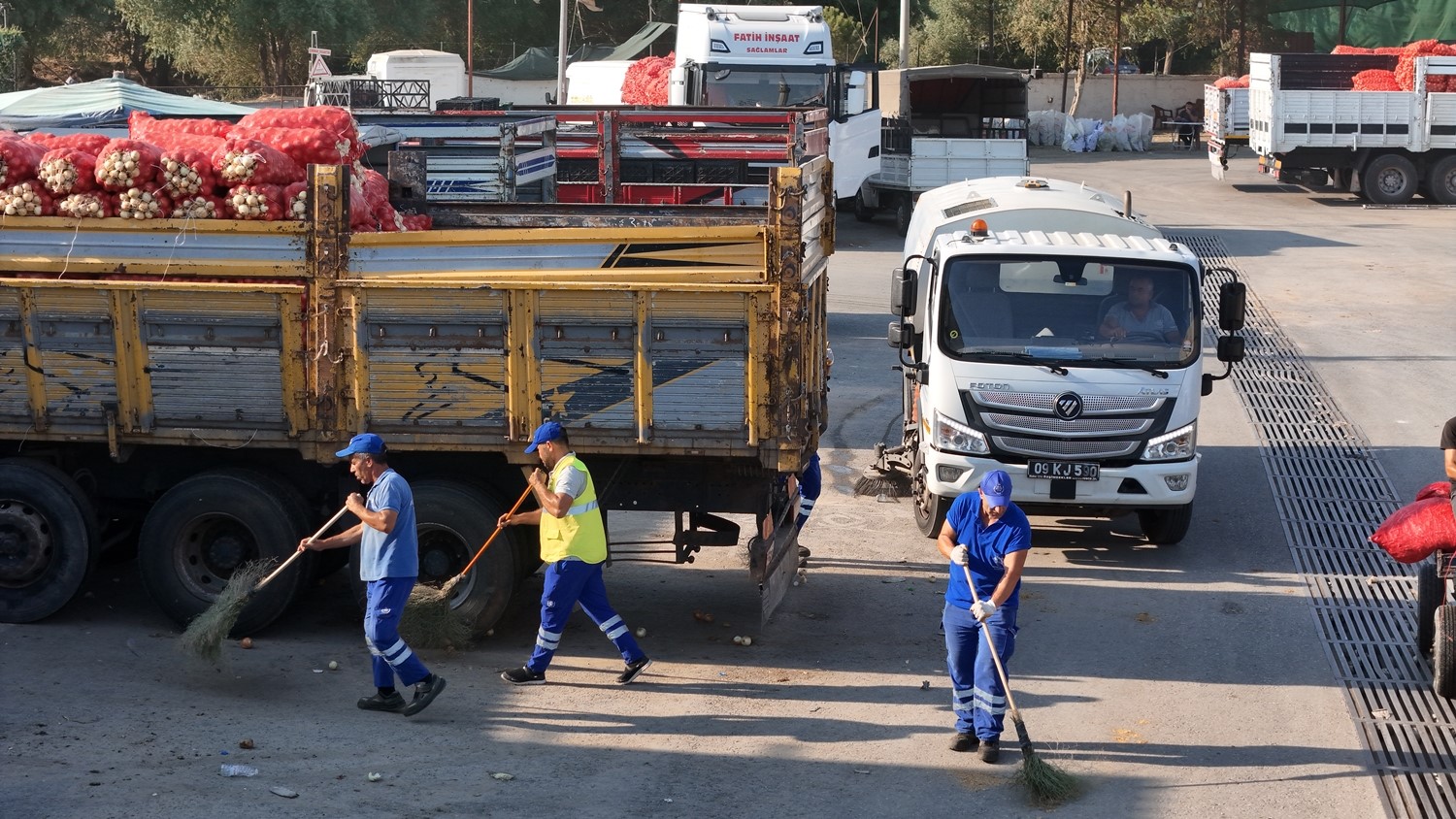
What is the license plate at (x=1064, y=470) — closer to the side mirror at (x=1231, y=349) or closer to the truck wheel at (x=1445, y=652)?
the side mirror at (x=1231, y=349)

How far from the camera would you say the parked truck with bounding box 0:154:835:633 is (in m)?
8.12

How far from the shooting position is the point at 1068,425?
1009cm

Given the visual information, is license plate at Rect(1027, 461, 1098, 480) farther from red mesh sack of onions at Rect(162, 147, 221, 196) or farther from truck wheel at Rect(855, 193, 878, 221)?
truck wheel at Rect(855, 193, 878, 221)

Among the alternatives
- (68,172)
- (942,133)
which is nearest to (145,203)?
(68,172)

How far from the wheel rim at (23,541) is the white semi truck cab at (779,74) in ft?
53.6

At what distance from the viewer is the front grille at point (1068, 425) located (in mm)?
10094

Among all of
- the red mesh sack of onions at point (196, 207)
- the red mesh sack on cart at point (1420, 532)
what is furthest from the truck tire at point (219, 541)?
the red mesh sack on cart at point (1420, 532)

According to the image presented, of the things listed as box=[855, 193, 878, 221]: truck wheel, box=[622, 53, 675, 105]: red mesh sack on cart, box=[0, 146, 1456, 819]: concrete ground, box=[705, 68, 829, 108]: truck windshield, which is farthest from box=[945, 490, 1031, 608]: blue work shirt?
box=[855, 193, 878, 221]: truck wheel

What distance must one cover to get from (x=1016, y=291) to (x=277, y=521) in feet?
17.2

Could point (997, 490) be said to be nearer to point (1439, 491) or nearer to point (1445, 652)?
point (1445, 652)

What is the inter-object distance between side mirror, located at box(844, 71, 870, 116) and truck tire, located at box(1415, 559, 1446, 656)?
1740 cm

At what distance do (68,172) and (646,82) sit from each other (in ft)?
66.5

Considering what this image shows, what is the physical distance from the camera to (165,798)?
6.50m

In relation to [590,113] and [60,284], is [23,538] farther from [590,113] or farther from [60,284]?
[590,113]
